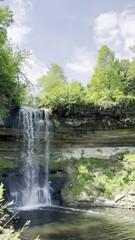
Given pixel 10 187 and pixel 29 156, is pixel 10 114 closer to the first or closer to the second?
pixel 29 156

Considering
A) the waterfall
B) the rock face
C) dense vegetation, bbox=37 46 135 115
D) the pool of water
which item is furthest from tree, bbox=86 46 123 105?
the pool of water

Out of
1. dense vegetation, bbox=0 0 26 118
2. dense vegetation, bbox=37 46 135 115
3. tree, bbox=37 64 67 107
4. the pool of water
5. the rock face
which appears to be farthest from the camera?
tree, bbox=37 64 67 107

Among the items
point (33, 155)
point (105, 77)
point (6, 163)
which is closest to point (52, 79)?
point (105, 77)

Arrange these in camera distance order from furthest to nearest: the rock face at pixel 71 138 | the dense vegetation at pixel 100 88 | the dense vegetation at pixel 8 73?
1. the dense vegetation at pixel 100 88
2. the rock face at pixel 71 138
3. the dense vegetation at pixel 8 73

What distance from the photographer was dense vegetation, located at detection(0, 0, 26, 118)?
27.4m

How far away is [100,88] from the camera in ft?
126

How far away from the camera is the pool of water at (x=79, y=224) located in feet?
54.1

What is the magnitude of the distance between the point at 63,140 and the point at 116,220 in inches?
602

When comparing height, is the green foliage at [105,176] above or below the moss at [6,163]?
below

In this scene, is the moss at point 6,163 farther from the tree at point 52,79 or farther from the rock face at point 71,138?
the tree at point 52,79

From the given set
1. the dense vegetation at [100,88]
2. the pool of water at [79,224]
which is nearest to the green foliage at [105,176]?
the pool of water at [79,224]

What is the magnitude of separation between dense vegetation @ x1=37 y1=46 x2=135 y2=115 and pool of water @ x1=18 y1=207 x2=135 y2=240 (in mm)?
12494

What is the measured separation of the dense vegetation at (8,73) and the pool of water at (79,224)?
9.25m

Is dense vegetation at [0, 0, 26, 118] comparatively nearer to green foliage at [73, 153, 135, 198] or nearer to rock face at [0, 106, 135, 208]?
rock face at [0, 106, 135, 208]
